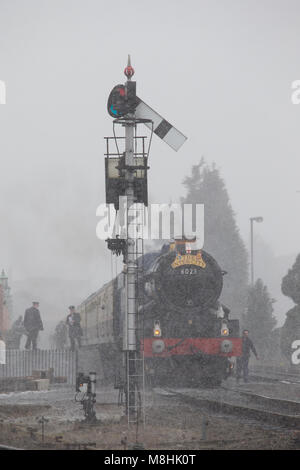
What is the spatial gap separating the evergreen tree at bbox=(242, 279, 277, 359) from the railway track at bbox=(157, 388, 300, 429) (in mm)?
18417

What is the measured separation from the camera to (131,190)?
39.3 ft

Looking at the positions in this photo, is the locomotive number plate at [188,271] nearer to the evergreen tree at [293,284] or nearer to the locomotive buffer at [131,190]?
the locomotive buffer at [131,190]

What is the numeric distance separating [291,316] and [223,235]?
32.9 meters

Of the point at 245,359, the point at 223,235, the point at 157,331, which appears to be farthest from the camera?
the point at 223,235

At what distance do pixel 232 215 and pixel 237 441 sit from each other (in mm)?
54755

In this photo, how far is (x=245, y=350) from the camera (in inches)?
862

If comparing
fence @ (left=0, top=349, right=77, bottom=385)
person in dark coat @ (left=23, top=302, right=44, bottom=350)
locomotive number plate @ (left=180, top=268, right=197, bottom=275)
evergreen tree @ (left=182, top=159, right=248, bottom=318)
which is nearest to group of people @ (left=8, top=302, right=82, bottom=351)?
person in dark coat @ (left=23, top=302, right=44, bottom=350)

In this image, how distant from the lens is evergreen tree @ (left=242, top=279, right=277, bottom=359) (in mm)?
36000

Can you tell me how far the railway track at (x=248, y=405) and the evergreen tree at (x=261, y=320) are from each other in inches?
725

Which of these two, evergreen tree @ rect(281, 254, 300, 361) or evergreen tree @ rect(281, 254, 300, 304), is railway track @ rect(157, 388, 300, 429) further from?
evergreen tree @ rect(281, 254, 300, 304)

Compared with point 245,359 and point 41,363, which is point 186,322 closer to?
point 245,359

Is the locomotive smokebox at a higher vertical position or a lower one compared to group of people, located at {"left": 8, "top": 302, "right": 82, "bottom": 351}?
higher

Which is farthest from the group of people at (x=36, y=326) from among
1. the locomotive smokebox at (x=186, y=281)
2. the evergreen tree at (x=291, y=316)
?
the evergreen tree at (x=291, y=316)

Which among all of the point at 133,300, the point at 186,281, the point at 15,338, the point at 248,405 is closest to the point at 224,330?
the point at 186,281
